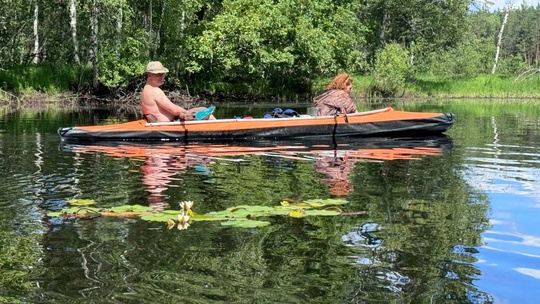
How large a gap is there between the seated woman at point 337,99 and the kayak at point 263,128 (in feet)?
0.52

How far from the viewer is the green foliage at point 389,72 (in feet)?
101

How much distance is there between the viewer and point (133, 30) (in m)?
26.6

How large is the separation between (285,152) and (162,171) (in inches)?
101

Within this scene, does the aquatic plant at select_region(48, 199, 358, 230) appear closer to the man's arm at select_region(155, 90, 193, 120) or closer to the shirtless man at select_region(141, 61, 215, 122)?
the shirtless man at select_region(141, 61, 215, 122)

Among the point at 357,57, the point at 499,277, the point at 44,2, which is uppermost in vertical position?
the point at 44,2

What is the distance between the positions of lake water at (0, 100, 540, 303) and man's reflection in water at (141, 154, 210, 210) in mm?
24

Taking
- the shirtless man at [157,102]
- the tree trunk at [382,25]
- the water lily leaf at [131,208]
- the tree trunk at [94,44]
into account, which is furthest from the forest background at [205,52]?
the water lily leaf at [131,208]

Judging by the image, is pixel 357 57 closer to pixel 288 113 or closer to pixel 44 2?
pixel 44 2

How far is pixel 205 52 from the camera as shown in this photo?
26.6 metres

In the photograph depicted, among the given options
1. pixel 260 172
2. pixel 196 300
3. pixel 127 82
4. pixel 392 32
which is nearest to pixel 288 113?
pixel 260 172

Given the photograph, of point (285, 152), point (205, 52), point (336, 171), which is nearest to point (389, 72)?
point (205, 52)

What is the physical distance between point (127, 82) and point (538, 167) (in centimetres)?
1976

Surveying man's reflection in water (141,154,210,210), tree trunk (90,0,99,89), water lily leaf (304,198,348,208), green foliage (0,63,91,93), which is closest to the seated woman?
man's reflection in water (141,154,210,210)

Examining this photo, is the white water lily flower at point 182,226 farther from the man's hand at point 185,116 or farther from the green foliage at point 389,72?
the green foliage at point 389,72
